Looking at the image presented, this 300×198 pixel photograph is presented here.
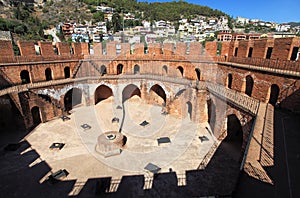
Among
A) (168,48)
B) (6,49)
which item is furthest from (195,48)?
(6,49)

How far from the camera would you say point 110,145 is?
13.3 metres

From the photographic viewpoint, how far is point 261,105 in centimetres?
1234

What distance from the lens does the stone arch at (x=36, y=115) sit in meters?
17.1

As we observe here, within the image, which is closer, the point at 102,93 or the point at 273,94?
the point at 273,94

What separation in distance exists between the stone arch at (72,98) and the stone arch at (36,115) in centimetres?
311

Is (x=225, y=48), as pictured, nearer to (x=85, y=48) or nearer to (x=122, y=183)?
(x=122, y=183)

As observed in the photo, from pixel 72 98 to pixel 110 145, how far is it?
39.3 ft

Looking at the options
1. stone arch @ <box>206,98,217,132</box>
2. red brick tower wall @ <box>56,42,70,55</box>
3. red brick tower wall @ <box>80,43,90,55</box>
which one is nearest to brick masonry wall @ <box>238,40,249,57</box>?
stone arch @ <box>206,98,217,132</box>

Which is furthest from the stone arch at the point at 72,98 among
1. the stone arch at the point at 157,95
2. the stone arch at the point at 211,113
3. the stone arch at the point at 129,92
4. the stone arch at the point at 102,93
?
the stone arch at the point at 211,113

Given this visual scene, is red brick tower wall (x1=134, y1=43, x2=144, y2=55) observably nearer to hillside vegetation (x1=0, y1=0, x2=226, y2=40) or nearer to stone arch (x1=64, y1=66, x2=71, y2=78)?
stone arch (x1=64, y1=66, x2=71, y2=78)

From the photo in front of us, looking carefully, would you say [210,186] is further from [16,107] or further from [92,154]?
[16,107]

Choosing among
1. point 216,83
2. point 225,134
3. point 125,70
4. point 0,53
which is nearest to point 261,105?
point 225,134

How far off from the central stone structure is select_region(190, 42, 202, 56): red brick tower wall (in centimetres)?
1193

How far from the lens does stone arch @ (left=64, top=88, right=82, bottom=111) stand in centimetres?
2094
